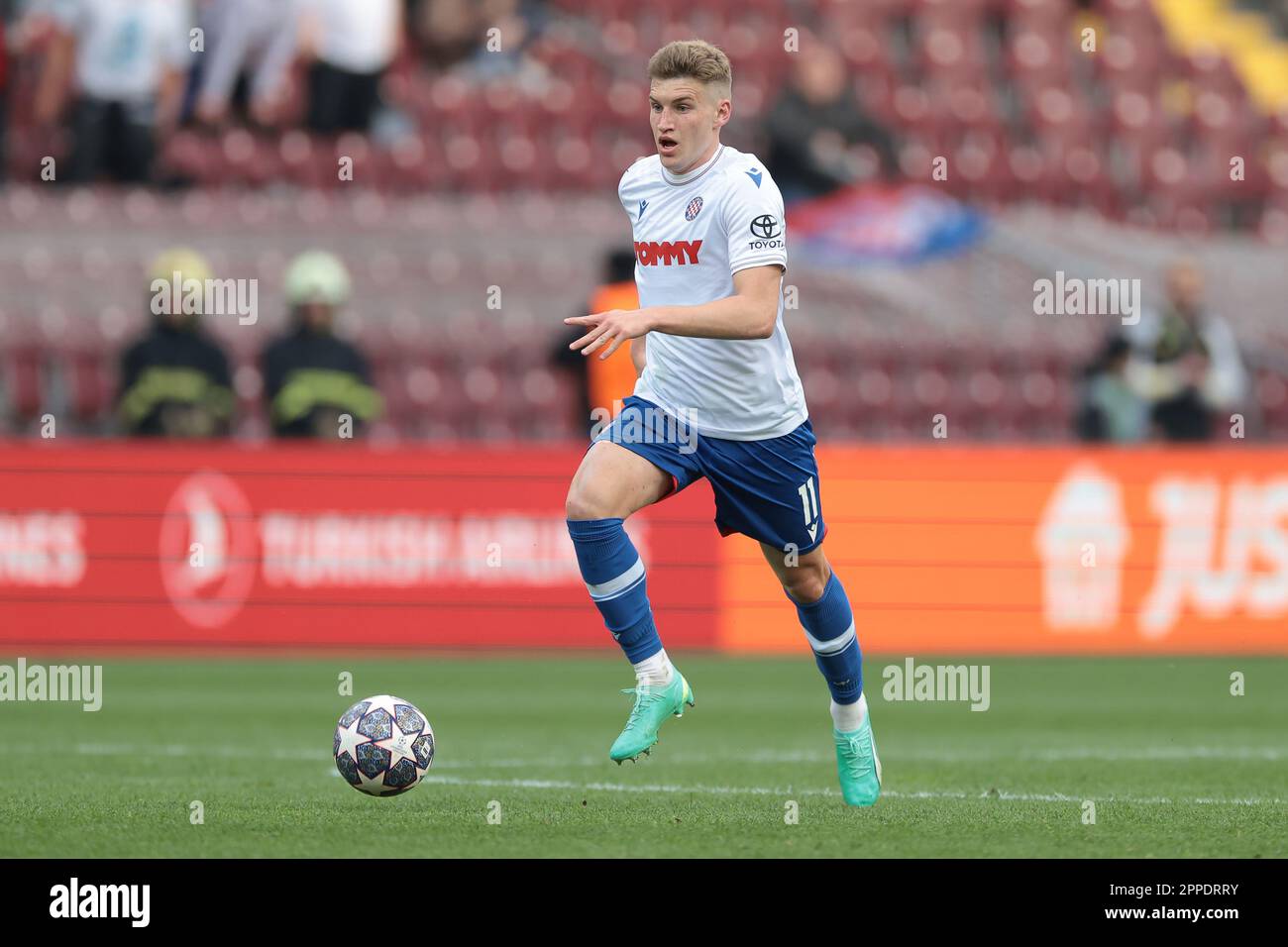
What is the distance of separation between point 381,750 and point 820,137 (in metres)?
13.7

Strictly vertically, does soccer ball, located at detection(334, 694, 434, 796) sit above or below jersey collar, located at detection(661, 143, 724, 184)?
below

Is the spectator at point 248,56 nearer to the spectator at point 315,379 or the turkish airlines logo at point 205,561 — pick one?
the spectator at point 315,379

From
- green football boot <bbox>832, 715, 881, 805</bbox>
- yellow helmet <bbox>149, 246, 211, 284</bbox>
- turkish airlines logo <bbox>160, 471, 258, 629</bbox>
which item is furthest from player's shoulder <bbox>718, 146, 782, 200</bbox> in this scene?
yellow helmet <bbox>149, 246, 211, 284</bbox>

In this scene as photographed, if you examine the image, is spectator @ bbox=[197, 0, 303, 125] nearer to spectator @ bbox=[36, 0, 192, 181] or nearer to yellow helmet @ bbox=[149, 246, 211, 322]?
spectator @ bbox=[36, 0, 192, 181]

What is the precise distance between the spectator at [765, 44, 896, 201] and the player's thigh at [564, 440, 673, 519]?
12496 mm

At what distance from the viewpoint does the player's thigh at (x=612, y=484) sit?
701 cm

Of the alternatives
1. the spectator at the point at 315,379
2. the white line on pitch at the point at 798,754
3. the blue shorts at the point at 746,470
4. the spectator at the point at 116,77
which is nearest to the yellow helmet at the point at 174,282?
the spectator at the point at 315,379

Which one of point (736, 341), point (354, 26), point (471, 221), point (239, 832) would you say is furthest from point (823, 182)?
point (239, 832)

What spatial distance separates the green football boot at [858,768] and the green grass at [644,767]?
5.1 inches

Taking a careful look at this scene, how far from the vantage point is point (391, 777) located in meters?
7.04

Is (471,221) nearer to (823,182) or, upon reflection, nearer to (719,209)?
(823,182)

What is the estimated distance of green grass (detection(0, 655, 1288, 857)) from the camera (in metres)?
6.36

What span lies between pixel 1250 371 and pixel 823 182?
4.36 metres

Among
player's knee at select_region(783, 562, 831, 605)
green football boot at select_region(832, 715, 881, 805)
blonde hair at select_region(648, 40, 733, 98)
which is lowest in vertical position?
green football boot at select_region(832, 715, 881, 805)
